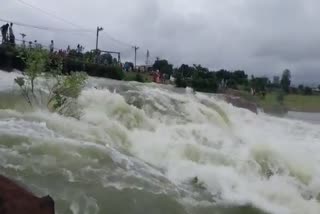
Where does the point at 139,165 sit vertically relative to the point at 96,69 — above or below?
below

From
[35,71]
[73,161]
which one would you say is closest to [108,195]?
[73,161]

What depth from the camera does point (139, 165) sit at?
11336 mm

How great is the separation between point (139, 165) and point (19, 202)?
5.54 meters

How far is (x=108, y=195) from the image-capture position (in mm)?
9219

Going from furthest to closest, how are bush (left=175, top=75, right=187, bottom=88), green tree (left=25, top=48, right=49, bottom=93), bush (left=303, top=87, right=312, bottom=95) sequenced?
1. bush (left=303, top=87, right=312, bottom=95)
2. bush (left=175, top=75, right=187, bottom=88)
3. green tree (left=25, top=48, right=49, bottom=93)

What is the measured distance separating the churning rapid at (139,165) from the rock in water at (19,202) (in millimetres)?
2364

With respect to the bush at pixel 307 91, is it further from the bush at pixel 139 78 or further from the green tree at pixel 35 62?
the green tree at pixel 35 62

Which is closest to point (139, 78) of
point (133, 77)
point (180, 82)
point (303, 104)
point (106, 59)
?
point (133, 77)

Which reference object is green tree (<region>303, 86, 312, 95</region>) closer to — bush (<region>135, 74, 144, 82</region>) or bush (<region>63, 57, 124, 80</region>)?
bush (<region>135, 74, 144, 82</region>)

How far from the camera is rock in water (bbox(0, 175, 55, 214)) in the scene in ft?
18.9

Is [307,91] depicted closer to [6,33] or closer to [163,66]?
[163,66]

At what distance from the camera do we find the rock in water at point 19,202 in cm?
577

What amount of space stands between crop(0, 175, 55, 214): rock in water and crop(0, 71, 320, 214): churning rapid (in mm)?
2364

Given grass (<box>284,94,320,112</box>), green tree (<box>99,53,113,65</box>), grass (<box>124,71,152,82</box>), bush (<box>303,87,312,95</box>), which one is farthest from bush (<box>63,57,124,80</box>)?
bush (<box>303,87,312,95</box>)
